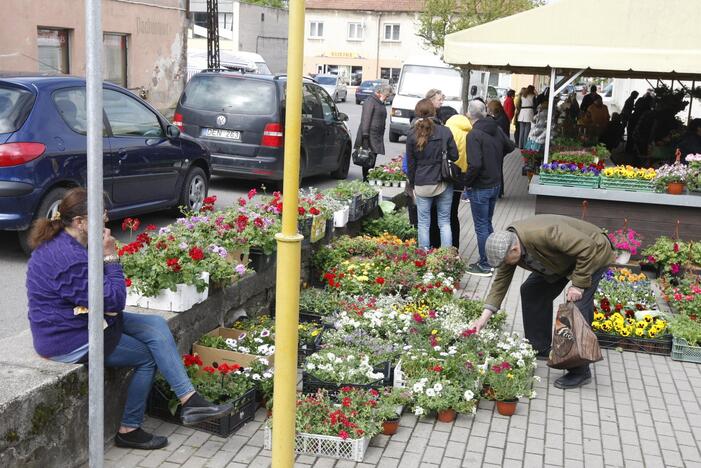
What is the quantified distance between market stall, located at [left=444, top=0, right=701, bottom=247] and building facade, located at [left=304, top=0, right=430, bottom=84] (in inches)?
2015

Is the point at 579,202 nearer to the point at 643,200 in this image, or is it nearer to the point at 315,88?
the point at 643,200

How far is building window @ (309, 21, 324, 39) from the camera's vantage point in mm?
64250

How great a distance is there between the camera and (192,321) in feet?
18.8

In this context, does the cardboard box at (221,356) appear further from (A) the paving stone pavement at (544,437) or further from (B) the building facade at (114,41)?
(B) the building facade at (114,41)

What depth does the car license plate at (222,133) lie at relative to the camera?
41.8ft

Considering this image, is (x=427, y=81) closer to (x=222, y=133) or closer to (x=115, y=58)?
(x=115, y=58)

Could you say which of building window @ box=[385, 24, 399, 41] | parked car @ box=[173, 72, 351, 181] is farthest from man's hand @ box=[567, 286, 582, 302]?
building window @ box=[385, 24, 399, 41]

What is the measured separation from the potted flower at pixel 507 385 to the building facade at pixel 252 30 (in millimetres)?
43844

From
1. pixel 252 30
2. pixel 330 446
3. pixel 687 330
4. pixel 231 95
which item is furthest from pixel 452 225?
pixel 252 30

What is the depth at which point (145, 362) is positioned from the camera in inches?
A: 187

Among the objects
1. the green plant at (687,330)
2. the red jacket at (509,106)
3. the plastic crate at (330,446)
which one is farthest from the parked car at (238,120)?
the red jacket at (509,106)

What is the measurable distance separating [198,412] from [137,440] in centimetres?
38

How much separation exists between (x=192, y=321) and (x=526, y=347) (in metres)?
2.43

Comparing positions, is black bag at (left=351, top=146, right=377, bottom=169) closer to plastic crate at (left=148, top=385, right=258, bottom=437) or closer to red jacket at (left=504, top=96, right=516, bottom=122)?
plastic crate at (left=148, top=385, right=258, bottom=437)
